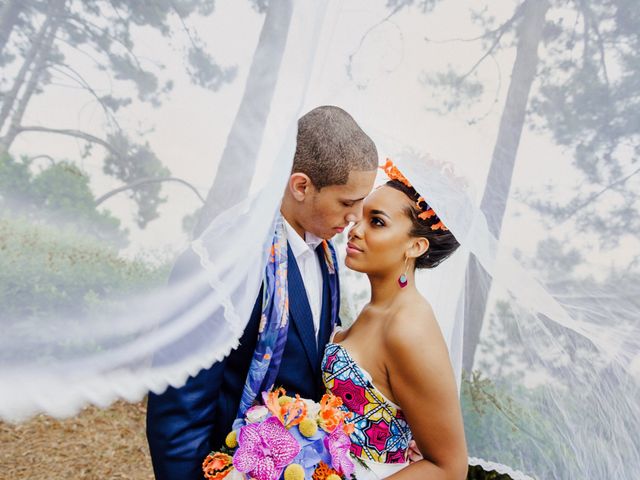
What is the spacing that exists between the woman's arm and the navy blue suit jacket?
1.18ft

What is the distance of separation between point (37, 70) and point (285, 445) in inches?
49.8

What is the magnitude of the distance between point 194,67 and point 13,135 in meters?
0.39

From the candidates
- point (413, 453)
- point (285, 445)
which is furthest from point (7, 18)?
point (413, 453)

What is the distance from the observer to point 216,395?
72.0 inches

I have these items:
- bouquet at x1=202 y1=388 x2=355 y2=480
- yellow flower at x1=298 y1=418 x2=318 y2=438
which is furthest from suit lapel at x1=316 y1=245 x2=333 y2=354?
yellow flower at x1=298 y1=418 x2=318 y2=438

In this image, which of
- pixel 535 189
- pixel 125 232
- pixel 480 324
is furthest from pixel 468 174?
pixel 125 232

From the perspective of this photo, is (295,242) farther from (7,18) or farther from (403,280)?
(7,18)

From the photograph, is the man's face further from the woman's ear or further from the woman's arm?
the woman's arm

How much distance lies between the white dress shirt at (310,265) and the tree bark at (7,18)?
4.29 ft

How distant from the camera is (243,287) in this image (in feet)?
4.64

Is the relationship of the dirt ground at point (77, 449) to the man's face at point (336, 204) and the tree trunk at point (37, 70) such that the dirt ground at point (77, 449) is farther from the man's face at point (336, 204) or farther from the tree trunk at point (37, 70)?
the tree trunk at point (37, 70)

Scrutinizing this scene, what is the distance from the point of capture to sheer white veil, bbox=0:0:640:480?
1.04m

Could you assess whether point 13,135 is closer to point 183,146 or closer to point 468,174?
point 183,146

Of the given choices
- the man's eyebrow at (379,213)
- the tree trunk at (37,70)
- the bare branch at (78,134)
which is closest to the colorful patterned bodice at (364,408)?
the man's eyebrow at (379,213)
